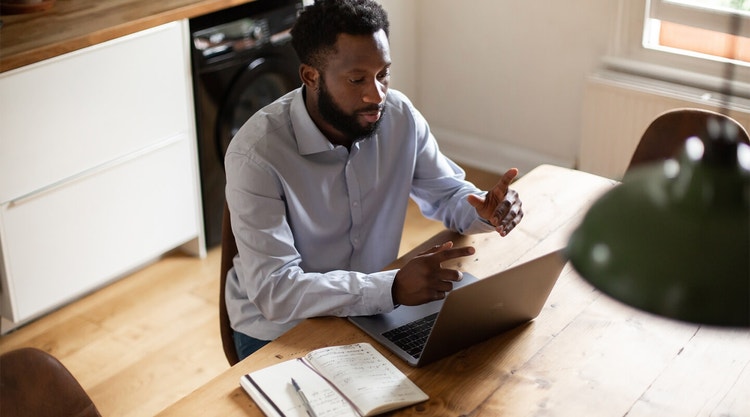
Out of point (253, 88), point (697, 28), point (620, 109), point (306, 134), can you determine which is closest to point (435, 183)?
point (306, 134)

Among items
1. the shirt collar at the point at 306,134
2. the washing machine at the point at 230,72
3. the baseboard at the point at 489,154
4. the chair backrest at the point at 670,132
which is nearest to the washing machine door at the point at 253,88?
the washing machine at the point at 230,72

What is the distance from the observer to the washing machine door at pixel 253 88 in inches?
137

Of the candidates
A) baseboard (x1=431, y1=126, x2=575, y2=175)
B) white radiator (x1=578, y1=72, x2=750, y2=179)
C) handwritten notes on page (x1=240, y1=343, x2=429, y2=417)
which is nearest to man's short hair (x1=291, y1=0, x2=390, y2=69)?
handwritten notes on page (x1=240, y1=343, x2=429, y2=417)

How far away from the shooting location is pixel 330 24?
6.73ft

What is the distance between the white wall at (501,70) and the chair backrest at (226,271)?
2124 mm

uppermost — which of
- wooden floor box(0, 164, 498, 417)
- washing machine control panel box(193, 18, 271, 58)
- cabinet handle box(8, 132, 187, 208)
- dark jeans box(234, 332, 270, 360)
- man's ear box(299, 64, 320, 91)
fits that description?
man's ear box(299, 64, 320, 91)

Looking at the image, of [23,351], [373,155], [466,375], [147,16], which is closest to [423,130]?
[373,155]

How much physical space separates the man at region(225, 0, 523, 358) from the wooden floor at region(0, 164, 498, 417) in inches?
35.5

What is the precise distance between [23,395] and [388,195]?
37.6 inches

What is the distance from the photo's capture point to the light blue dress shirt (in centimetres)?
189

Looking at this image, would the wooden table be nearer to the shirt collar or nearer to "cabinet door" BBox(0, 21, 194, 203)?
the shirt collar

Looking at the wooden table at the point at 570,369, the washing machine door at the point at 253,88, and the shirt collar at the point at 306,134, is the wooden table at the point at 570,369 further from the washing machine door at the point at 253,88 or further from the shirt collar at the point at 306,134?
the washing machine door at the point at 253,88

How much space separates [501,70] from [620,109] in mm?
615

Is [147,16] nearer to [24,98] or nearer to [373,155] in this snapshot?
[24,98]
